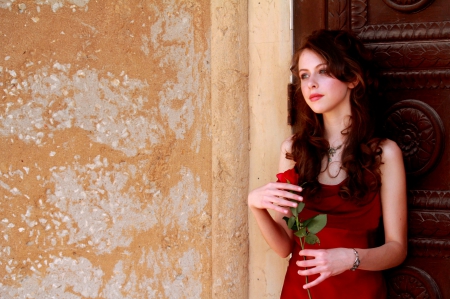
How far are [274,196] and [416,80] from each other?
2.13 ft

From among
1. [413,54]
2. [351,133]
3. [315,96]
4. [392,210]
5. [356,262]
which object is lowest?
[356,262]

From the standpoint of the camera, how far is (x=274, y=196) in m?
1.63

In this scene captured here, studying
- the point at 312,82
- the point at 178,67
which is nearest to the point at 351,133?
the point at 312,82

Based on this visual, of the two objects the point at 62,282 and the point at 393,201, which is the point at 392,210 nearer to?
the point at 393,201

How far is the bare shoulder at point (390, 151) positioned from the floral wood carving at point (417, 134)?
151 mm

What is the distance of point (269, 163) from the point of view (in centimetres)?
207

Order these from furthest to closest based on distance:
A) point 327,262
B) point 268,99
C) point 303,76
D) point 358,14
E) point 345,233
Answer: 1. point 268,99
2. point 358,14
3. point 303,76
4. point 345,233
5. point 327,262

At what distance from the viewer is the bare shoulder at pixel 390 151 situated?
5.69 ft

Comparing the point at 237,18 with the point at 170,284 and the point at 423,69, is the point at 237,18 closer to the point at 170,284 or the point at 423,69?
the point at 423,69

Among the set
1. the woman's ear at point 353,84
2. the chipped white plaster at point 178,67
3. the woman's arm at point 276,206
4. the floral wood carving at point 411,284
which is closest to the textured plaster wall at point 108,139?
the chipped white plaster at point 178,67

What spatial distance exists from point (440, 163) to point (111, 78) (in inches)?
45.4

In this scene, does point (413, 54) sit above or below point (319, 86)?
above

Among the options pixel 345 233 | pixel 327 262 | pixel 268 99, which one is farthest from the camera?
pixel 268 99

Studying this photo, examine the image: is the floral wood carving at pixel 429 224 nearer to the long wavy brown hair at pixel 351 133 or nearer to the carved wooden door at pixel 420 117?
the carved wooden door at pixel 420 117
